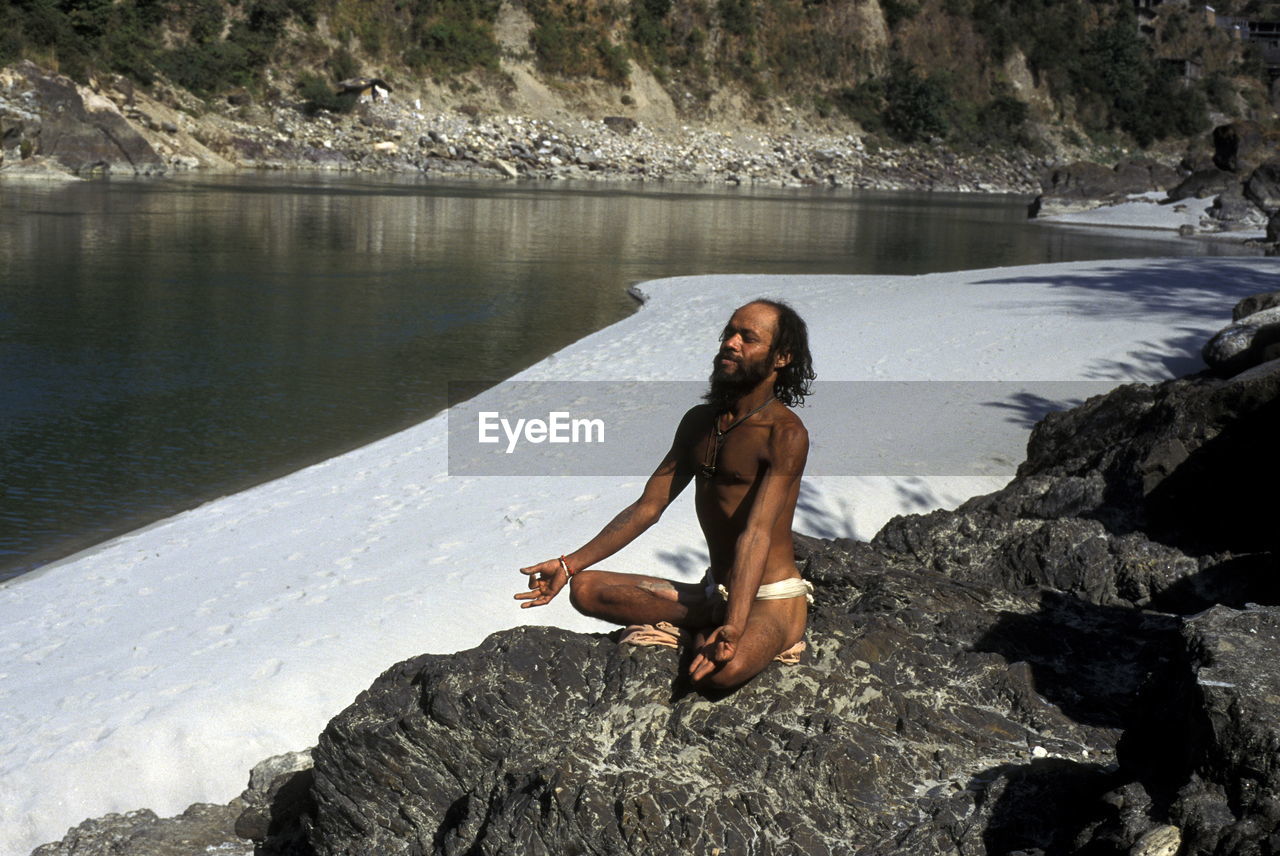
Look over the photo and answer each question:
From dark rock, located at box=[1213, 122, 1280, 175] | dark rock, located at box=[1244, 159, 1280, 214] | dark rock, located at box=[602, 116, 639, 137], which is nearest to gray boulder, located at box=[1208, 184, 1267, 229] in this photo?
dark rock, located at box=[1244, 159, 1280, 214]

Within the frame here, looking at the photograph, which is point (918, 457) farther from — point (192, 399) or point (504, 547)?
point (192, 399)

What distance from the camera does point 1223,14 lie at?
330 feet

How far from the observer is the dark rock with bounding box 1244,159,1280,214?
3033 cm

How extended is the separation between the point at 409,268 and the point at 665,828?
18.7m

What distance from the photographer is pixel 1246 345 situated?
762 cm

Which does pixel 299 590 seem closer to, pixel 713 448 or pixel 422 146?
pixel 713 448

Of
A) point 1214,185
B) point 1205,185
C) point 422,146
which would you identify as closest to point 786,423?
point 1214,185

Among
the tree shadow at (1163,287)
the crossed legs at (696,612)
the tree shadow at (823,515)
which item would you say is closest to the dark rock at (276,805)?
the crossed legs at (696,612)

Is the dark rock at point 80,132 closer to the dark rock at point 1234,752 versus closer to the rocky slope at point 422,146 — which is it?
the rocky slope at point 422,146

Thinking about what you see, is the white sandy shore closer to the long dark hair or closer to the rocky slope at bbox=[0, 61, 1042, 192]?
the long dark hair

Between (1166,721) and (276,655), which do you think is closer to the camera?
(1166,721)

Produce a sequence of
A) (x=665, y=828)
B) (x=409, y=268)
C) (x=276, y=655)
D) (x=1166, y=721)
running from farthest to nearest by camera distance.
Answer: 1. (x=409, y=268)
2. (x=276, y=655)
3. (x=665, y=828)
4. (x=1166, y=721)

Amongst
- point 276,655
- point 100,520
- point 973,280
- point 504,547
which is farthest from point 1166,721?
point 973,280

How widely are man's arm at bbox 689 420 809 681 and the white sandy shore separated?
2583mm
